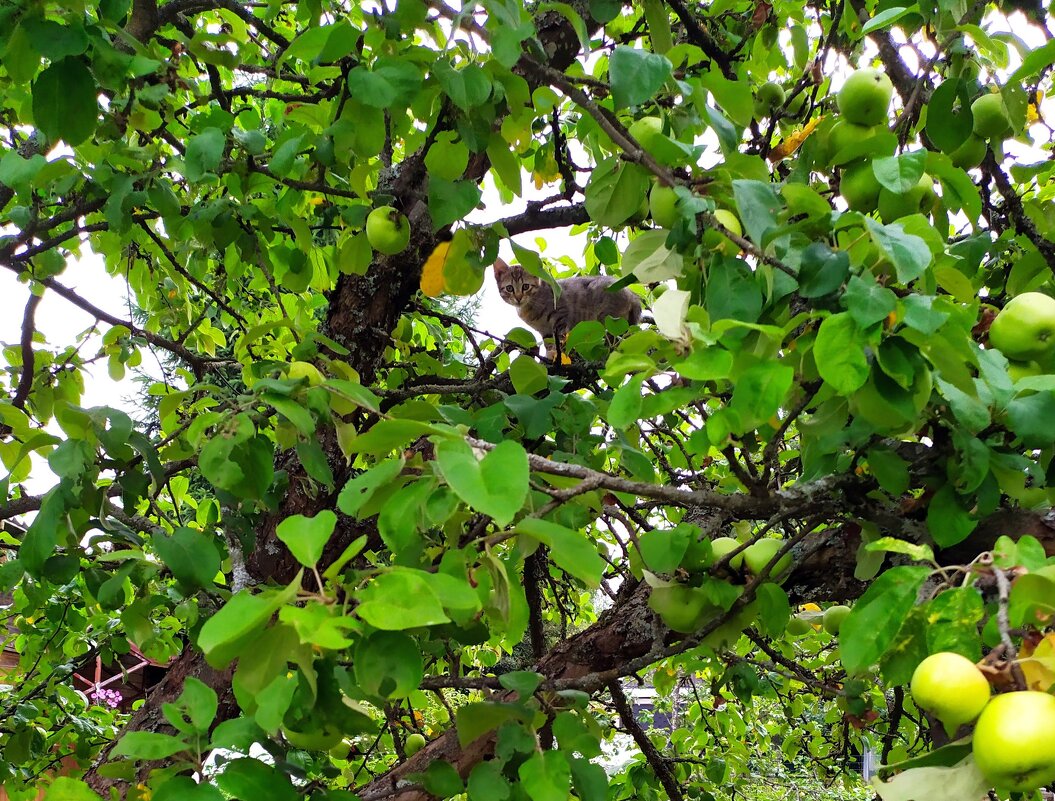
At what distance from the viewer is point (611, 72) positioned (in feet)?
3.31

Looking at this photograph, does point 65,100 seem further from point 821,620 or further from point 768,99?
point 821,620

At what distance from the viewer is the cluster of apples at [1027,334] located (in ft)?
3.42

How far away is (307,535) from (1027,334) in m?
0.96

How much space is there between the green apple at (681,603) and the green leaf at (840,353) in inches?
24.3

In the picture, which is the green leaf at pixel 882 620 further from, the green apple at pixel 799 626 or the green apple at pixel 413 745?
the green apple at pixel 413 745

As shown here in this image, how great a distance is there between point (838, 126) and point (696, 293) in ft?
1.10

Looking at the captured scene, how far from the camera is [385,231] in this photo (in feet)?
4.85

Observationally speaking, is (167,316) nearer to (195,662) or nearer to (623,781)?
(195,662)

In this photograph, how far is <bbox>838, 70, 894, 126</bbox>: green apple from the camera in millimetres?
1140

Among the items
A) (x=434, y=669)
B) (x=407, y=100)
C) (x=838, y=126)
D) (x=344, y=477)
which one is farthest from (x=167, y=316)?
(x=838, y=126)

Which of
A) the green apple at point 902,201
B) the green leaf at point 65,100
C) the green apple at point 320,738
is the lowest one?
the green apple at point 320,738

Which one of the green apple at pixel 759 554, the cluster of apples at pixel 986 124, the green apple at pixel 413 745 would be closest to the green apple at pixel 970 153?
the cluster of apples at pixel 986 124

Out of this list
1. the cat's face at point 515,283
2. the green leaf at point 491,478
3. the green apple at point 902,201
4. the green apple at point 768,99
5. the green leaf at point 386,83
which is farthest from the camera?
the cat's face at point 515,283

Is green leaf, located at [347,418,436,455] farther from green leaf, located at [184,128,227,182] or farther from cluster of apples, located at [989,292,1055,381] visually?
cluster of apples, located at [989,292,1055,381]
